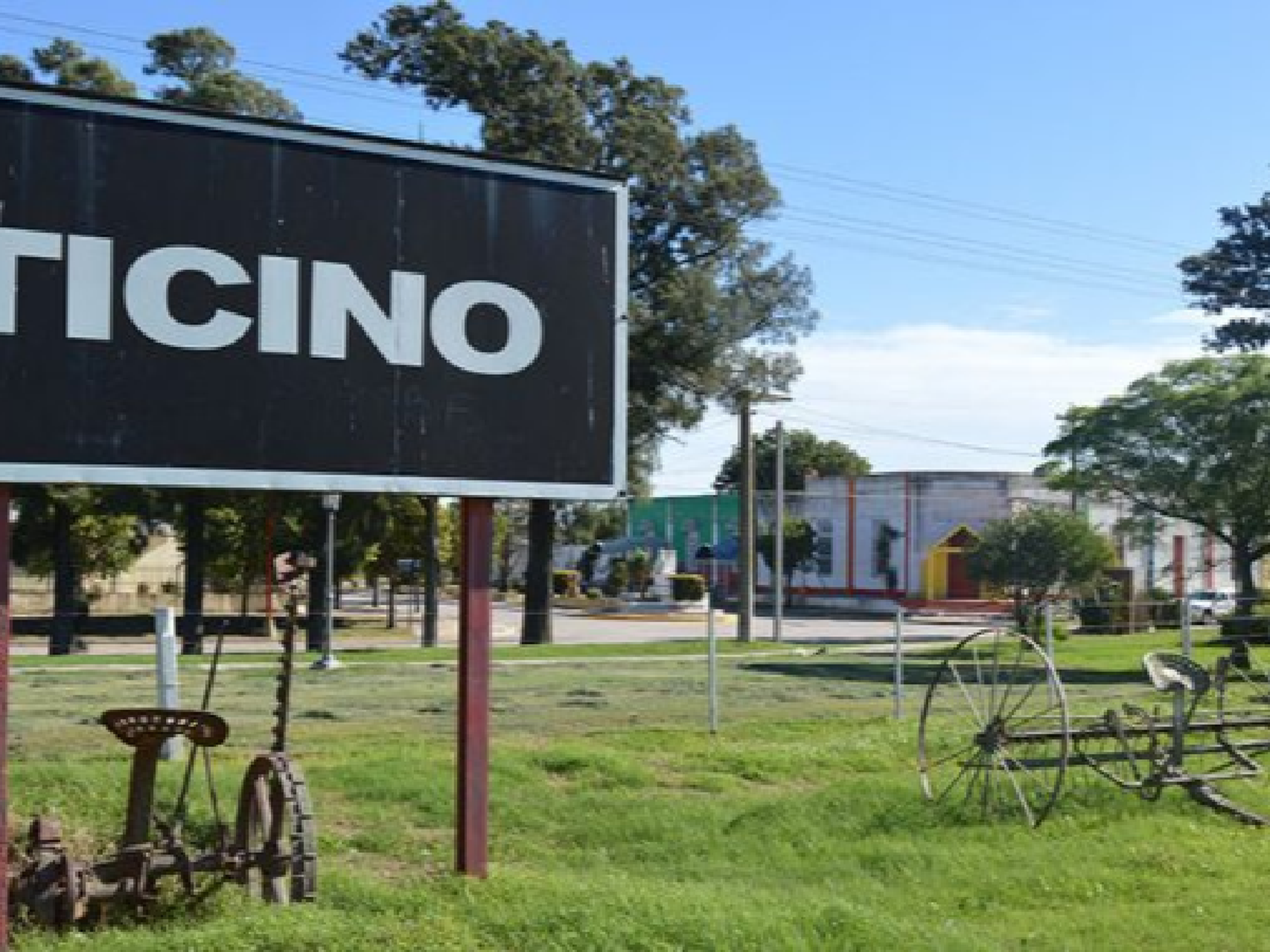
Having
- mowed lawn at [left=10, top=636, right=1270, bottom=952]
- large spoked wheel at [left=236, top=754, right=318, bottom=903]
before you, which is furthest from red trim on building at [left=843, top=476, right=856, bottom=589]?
large spoked wheel at [left=236, top=754, right=318, bottom=903]

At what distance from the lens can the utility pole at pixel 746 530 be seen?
3634 cm

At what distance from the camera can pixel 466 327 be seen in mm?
7535

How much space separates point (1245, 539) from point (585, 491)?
22742 mm

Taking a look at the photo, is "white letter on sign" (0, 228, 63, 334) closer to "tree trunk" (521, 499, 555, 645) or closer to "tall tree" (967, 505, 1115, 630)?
"tree trunk" (521, 499, 555, 645)

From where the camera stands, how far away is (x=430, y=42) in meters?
38.6

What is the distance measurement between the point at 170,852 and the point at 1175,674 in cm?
784

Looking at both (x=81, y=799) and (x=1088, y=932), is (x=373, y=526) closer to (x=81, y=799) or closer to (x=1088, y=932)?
(x=81, y=799)

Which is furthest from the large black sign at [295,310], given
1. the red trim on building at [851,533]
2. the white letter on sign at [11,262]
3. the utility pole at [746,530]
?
the red trim on building at [851,533]

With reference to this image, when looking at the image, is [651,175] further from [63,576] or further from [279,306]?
[279,306]

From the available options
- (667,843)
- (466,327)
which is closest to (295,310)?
(466,327)

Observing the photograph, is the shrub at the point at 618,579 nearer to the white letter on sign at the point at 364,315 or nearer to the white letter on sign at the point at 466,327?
the white letter on sign at the point at 466,327

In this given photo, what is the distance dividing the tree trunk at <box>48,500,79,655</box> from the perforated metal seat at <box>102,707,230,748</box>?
1131 inches

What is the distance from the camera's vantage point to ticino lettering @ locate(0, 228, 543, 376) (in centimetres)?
656

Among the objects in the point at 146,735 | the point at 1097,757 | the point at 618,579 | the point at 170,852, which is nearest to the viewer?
the point at 170,852
